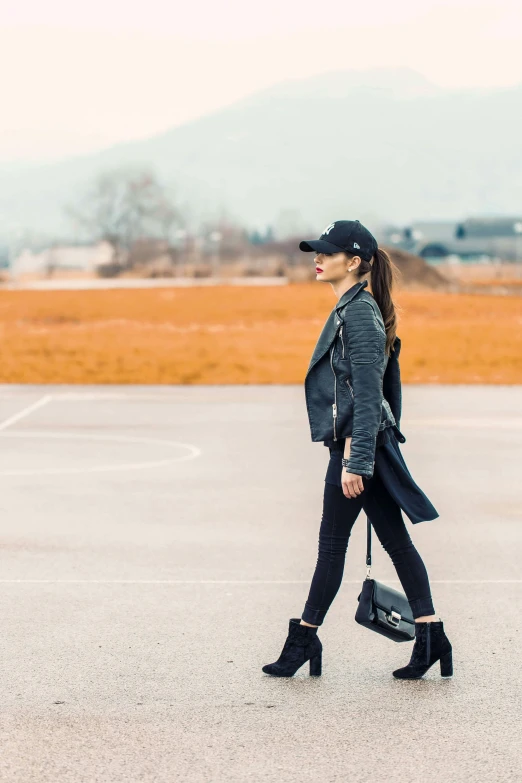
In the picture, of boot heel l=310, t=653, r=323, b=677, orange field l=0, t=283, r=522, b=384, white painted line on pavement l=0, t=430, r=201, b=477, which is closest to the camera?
boot heel l=310, t=653, r=323, b=677

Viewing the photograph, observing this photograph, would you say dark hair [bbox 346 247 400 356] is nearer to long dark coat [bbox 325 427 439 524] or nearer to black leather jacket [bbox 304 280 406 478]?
black leather jacket [bbox 304 280 406 478]

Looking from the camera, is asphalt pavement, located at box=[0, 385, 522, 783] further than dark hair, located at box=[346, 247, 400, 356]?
No

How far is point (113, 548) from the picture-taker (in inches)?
343

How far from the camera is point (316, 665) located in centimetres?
561

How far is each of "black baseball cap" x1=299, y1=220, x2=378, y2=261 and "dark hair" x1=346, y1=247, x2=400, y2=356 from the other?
59 mm

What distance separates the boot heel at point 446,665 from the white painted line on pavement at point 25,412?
458 inches

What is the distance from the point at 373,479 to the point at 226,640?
1.14 meters

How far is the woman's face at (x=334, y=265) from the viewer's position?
18.2 feet

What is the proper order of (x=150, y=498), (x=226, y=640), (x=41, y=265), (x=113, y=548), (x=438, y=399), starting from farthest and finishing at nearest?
1. (x=41, y=265)
2. (x=438, y=399)
3. (x=150, y=498)
4. (x=113, y=548)
5. (x=226, y=640)

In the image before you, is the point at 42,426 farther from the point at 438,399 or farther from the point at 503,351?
the point at 503,351

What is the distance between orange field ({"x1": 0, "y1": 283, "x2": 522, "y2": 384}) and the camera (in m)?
27.9

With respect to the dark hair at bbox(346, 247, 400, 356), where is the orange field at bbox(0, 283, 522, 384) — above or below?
below

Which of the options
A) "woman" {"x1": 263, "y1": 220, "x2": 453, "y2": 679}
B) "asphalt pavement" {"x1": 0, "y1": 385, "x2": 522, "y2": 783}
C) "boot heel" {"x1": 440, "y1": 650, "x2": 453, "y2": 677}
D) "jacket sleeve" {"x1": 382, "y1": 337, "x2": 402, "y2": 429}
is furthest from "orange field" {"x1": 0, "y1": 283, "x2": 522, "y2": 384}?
"boot heel" {"x1": 440, "y1": 650, "x2": 453, "y2": 677}

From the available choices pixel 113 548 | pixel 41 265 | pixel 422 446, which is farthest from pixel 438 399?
pixel 41 265
